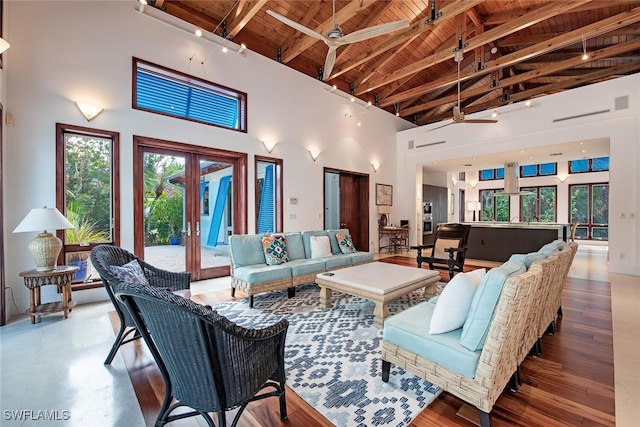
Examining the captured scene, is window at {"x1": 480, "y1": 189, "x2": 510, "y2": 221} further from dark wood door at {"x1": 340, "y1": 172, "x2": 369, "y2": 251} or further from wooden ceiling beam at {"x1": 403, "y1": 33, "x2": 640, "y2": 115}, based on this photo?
dark wood door at {"x1": 340, "y1": 172, "x2": 369, "y2": 251}

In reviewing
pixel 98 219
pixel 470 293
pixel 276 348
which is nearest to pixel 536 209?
pixel 470 293

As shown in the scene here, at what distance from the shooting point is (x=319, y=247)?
4.82m

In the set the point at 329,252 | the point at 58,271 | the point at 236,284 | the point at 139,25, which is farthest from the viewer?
the point at 329,252

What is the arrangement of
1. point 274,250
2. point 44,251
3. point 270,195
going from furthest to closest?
point 270,195, point 274,250, point 44,251

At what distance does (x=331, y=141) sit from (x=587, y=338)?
590 centimetres

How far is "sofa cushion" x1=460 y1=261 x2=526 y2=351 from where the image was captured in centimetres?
150

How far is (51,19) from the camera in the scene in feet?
11.8

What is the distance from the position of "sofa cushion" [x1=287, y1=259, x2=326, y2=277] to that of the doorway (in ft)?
11.7

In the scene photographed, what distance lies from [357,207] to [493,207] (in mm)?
8596

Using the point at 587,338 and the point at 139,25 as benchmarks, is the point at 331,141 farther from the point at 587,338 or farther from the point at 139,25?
the point at 587,338

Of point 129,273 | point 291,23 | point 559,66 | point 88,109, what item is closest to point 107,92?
point 88,109

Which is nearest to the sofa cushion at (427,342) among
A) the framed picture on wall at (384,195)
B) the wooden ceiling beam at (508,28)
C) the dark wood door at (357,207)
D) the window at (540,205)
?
the wooden ceiling beam at (508,28)

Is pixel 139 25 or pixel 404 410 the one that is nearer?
pixel 404 410

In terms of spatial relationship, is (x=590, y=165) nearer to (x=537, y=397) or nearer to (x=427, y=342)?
(x=537, y=397)
